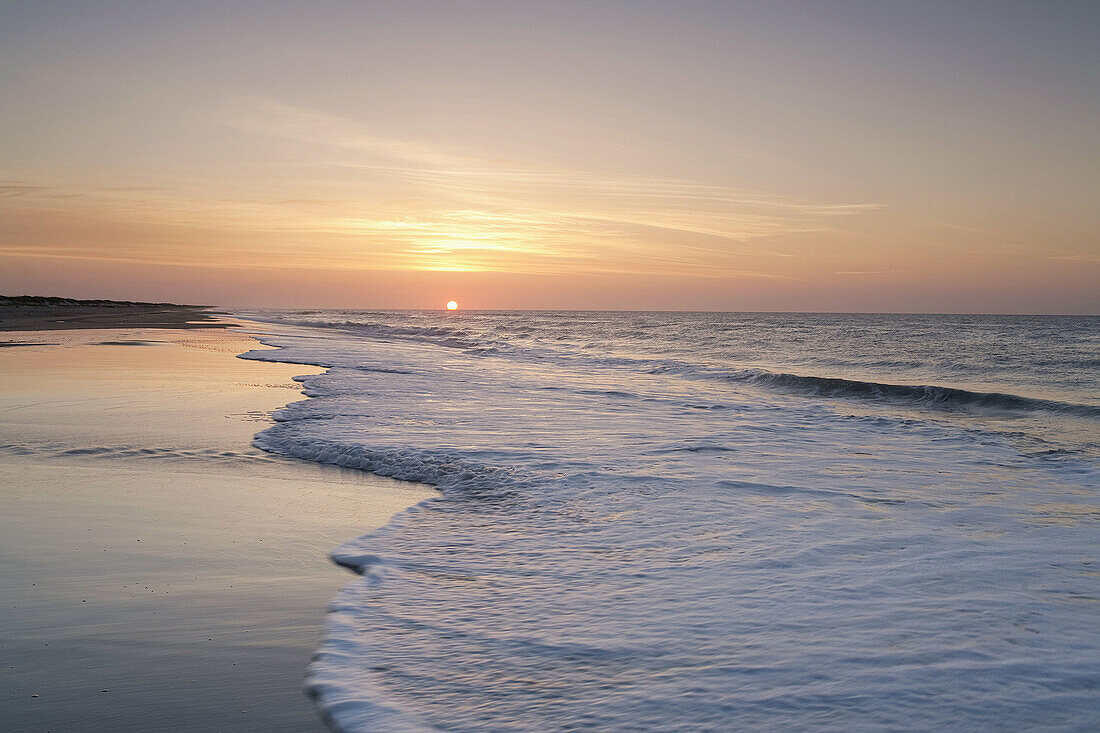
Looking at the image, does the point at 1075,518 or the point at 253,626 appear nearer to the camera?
the point at 253,626

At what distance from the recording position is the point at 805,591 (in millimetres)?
4262

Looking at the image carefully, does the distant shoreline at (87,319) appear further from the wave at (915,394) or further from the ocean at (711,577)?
the ocean at (711,577)

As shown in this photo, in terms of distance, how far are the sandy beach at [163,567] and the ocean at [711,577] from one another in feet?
0.99

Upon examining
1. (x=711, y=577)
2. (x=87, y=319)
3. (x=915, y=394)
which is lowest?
(x=711, y=577)

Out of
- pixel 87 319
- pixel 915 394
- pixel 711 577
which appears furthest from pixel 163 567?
pixel 87 319

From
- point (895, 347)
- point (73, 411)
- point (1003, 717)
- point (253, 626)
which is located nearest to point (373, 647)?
point (253, 626)

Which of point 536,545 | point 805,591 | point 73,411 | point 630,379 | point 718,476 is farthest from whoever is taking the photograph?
point 630,379

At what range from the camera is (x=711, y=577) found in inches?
177

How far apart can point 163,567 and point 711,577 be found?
343 cm

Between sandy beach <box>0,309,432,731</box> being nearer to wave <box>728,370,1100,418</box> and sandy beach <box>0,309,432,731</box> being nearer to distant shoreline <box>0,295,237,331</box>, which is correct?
wave <box>728,370,1100,418</box>

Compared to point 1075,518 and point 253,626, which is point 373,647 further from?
point 1075,518

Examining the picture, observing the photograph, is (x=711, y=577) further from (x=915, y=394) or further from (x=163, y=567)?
(x=915, y=394)

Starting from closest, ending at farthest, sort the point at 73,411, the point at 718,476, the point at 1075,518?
the point at 1075,518, the point at 718,476, the point at 73,411

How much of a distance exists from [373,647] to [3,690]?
1.50 metres
